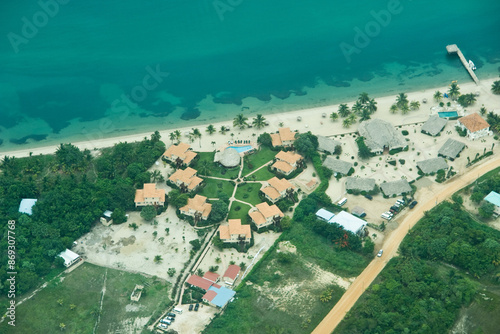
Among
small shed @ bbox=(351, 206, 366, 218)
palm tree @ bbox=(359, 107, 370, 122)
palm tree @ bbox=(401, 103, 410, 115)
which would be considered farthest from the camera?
palm tree @ bbox=(401, 103, 410, 115)

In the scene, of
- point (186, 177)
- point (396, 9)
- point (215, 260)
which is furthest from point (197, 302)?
point (396, 9)

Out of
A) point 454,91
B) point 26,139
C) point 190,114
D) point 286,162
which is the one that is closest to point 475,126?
point 454,91

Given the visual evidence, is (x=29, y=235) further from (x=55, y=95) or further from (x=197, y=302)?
(x=55, y=95)

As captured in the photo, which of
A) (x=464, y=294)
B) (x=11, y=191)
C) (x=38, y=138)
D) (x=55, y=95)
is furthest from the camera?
(x=55, y=95)

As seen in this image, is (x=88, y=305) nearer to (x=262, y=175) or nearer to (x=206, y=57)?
(x=262, y=175)

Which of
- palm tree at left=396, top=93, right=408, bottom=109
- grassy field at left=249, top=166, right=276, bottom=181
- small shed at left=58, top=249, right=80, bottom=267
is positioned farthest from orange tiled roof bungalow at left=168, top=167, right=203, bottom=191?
palm tree at left=396, top=93, right=408, bottom=109

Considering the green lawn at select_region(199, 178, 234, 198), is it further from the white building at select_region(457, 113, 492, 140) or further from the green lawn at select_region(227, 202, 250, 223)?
the white building at select_region(457, 113, 492, 140)
